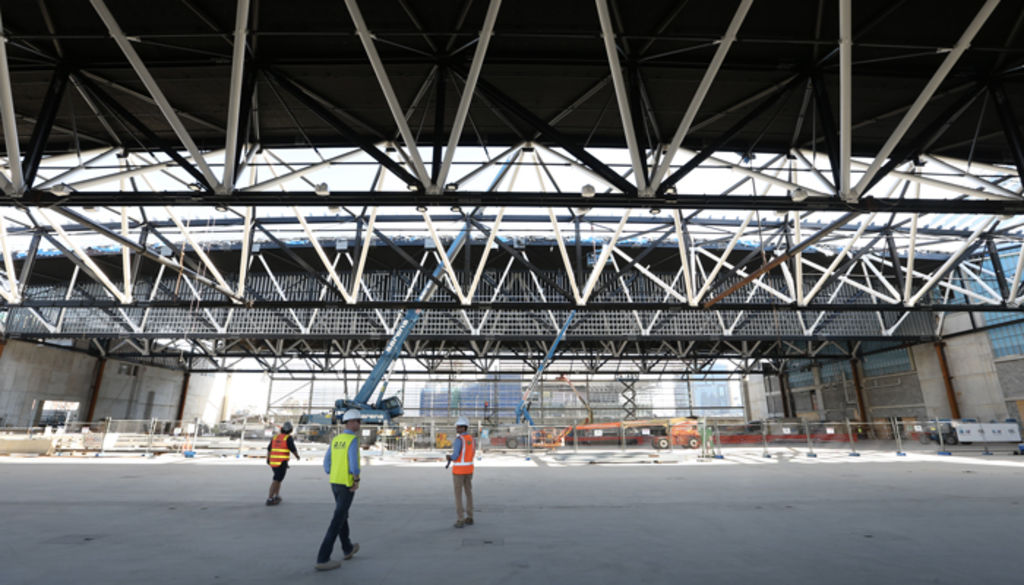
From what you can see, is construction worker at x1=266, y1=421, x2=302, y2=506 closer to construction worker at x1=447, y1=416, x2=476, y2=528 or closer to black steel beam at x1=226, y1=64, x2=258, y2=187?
construction worker at x1=447, y1=416, x2=476, y2=528

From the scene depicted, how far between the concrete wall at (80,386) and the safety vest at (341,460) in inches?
1642

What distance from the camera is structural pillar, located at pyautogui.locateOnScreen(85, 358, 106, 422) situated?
127 ft

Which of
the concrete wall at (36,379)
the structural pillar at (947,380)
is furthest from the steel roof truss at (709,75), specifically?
the concrete wall at (36,379)

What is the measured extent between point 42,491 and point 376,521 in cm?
868

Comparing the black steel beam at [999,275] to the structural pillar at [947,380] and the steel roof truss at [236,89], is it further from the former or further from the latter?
Result: the steel roof truss at [236,89]

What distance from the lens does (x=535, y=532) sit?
6711 mm

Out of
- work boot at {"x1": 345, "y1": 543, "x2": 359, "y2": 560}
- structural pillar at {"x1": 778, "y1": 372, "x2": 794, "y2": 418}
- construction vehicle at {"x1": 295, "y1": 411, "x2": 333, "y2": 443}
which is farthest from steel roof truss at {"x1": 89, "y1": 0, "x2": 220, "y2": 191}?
structural pillar at {"x1": 778, "y1": 372, "x2": 794, "y2": 418}

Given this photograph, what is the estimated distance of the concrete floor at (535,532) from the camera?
15.8ft

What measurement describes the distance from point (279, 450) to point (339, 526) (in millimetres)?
5302

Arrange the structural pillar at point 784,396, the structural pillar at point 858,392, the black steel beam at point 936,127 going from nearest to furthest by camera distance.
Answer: the black steel beam at point 936,127, the structural pillar at point 858,392, the structural pillar at point 784,396

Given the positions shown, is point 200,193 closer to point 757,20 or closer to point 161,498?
point 161,498

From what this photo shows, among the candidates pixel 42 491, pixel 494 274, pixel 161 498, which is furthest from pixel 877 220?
pixel 42 491

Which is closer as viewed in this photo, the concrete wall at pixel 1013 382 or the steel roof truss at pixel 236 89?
the steel roof truss at pixel 236 89

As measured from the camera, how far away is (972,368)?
30.7 metres
